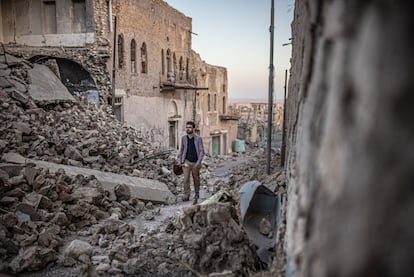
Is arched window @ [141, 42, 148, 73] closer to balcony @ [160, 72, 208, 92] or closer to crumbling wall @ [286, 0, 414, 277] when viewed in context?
balcony @ [160, 72, 208, 92]

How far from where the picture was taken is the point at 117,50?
47.2ft

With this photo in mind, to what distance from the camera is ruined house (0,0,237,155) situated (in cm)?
1330

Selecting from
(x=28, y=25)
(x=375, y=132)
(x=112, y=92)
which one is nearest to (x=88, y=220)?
(x=375, y=132)

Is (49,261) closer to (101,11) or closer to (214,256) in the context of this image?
(214,256)

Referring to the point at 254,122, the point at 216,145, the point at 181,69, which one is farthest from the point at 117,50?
the point at 254,122

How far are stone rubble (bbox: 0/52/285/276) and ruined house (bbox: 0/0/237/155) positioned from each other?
5034 millimetres

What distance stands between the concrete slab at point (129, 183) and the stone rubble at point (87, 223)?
22 centimetres

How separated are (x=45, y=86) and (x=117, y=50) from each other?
15.8 feet

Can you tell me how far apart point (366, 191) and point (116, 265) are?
3.18 m

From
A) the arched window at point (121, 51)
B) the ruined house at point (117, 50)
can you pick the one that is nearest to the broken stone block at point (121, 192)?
the ruined house at point (117, 50)

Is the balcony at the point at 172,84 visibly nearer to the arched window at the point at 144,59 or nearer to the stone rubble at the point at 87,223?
the arched window at the point at 144,59

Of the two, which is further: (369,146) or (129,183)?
(129,183)

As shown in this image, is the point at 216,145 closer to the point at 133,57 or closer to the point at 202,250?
the point at 133,57

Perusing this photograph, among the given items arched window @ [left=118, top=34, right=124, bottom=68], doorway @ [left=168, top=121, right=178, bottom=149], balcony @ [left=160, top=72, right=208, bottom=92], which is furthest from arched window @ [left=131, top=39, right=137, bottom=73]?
doorway @ [left=168, top=121, right=178, bottom=149]
